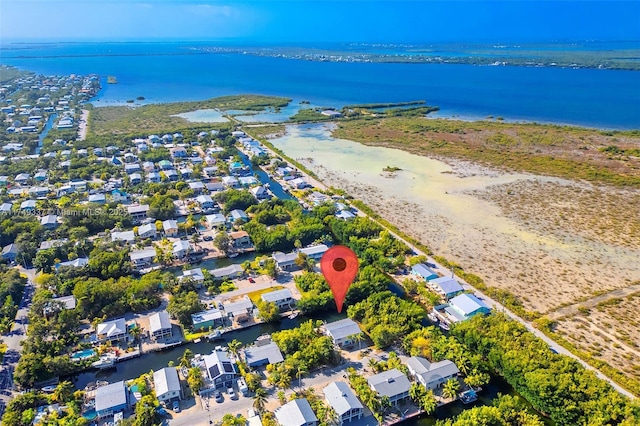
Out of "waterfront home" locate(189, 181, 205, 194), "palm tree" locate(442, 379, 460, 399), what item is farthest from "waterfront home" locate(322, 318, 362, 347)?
"waterfront home" locate(189, 181, 205, 194)

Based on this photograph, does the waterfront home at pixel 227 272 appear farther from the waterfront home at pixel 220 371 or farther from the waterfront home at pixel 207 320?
the waterfront home at pixel 220 371

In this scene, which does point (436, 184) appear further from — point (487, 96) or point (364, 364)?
point (487, 96)

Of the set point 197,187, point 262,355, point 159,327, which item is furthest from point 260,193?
point 262,355

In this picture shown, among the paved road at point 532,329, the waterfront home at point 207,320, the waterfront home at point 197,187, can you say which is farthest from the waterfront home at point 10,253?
the paved road at point 532,329

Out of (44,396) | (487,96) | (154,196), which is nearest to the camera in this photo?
(44,396)

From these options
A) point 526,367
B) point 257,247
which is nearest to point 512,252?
point 526,367

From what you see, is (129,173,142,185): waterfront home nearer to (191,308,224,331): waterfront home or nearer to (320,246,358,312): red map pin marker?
(191,308,224,331): waterfront home

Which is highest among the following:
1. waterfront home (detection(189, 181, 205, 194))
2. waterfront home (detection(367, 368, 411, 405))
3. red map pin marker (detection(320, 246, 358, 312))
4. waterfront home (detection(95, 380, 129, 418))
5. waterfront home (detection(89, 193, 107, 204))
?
red map pin marker (detection(320, 246, 358, 312))
